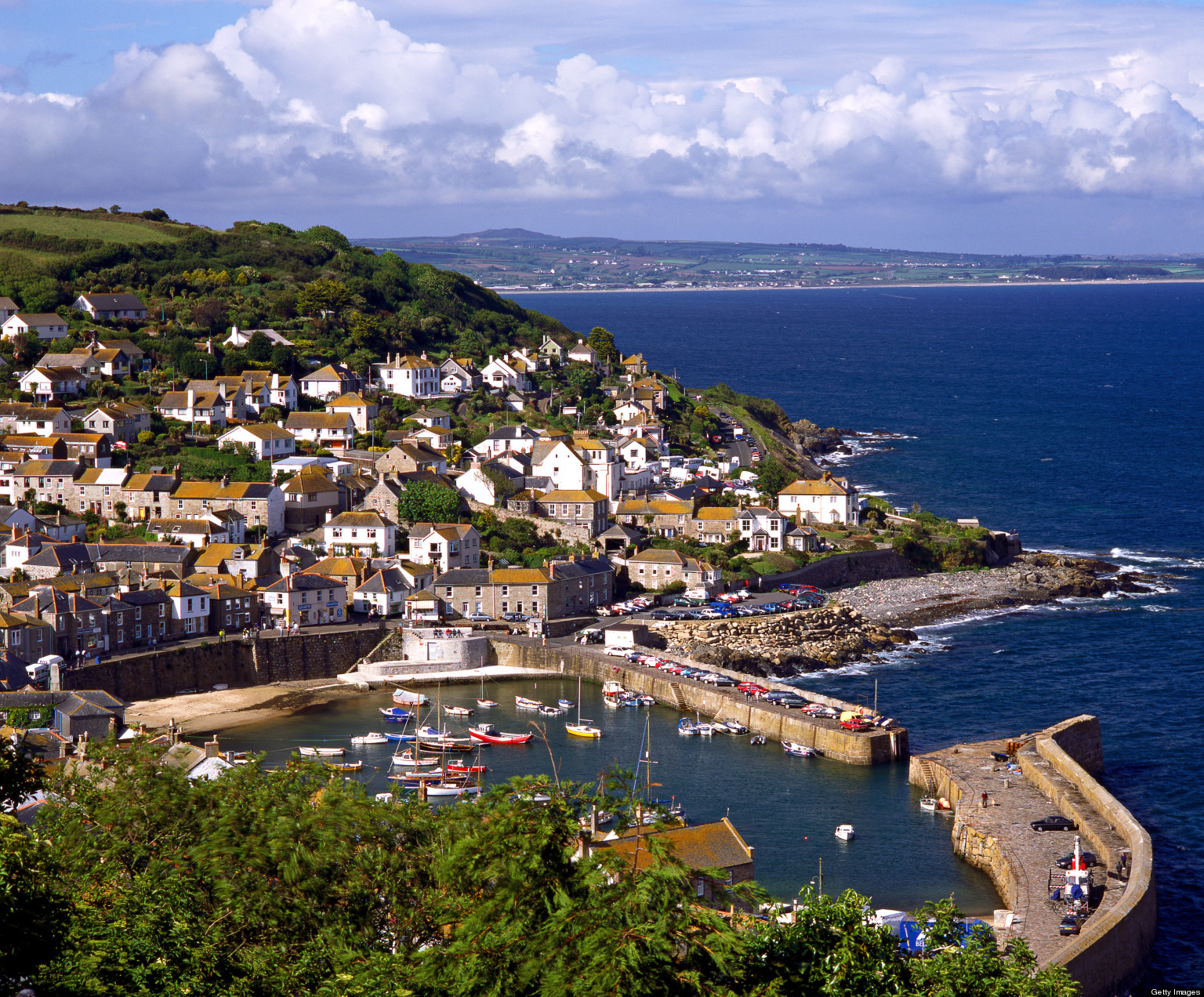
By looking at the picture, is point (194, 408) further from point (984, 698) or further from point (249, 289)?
point (984, 698)

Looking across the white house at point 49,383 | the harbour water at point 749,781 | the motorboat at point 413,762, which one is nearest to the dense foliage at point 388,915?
the harbour water at point 749,781

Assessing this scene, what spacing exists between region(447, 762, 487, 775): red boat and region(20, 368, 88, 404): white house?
130 ft

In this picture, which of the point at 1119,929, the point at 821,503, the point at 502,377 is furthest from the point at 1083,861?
the point at 502,377

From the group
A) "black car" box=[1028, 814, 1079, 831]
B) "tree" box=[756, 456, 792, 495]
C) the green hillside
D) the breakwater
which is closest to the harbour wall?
the breakwater

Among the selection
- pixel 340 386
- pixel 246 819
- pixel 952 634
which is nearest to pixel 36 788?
pixel 246 819

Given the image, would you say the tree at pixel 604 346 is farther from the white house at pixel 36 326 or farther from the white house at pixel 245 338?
the white house at pixel 36 326

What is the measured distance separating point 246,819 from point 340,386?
55457 mm

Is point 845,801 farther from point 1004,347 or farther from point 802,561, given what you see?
point 1004,347

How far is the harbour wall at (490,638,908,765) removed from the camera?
39.3 m

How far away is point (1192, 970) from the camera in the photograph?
2650cm

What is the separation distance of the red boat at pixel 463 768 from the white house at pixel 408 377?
42.1m

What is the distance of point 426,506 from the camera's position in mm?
58094

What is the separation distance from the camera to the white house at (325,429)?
68500 mm

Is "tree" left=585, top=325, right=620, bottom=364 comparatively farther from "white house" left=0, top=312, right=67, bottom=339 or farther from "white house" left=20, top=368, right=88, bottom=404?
"white house" left=20, top=368, right=88, bottom=404
